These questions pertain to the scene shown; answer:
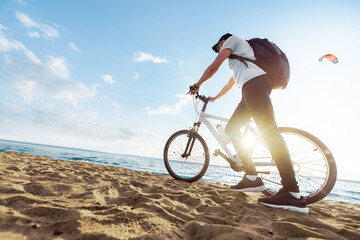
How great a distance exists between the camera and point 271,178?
9.37 feet

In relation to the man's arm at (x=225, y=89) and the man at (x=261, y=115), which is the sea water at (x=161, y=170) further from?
the man at (x=261, y=115)

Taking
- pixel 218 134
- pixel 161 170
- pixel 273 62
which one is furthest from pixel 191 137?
pixel 161 170

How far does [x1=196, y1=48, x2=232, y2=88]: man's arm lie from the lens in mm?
2395

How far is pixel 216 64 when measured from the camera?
8.02 feet

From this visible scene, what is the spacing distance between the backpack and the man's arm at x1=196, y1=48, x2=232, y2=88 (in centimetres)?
24

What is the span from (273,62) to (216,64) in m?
0.73

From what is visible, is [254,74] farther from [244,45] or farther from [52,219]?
[52,219]

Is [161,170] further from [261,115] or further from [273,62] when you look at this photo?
[273,62]

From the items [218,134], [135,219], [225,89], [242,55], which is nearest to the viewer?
[135,219]

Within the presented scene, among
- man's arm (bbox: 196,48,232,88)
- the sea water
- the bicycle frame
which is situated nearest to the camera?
man's arm (bbox: 196,48,232,88)

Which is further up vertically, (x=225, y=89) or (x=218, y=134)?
(x=225, y=89)

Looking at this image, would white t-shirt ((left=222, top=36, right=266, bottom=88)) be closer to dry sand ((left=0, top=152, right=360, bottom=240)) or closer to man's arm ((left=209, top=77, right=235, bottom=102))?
man's arm ((left=209, top=77, right=235, bottom=102))

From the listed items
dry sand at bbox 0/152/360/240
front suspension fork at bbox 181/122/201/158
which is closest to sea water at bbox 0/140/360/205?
front suspension fork at bbox 181/122/201/158

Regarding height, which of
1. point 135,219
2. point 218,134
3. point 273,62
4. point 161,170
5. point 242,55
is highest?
point 242,55
